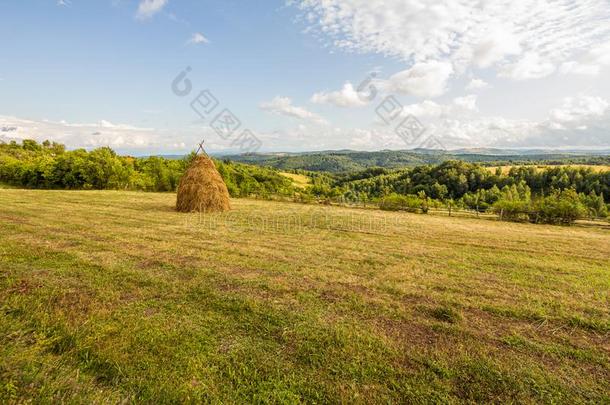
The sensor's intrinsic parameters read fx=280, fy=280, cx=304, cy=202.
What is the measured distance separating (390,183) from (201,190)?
70.5 meters

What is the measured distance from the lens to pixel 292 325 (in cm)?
455

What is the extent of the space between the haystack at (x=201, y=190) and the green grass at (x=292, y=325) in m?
8.19

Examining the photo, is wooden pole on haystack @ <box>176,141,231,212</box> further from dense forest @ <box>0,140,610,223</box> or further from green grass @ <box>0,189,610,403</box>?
dense forest @ <box>0,140,610,223</box>

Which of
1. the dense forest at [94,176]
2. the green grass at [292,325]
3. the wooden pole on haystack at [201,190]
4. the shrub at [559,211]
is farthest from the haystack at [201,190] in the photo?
the shrub at [559,211]

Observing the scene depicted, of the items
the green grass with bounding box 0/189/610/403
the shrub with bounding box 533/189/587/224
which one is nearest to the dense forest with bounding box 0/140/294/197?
the shrub with bounding box 533/189/587/224

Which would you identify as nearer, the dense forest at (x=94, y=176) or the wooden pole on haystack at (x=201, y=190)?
the wooden pole on haystack at (x=201, y=190)

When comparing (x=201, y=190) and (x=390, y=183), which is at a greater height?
(x=201, y=190)

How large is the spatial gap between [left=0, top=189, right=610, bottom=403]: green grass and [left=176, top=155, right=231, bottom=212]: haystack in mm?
8187

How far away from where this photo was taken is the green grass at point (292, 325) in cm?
323

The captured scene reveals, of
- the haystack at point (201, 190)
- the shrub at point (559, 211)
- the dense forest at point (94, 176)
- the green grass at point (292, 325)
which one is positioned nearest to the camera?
the green grass at point (292, 325)

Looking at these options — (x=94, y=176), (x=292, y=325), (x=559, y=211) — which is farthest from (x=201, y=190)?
(x=94, y=176)

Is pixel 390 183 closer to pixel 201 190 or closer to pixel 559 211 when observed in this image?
pixel 559 211

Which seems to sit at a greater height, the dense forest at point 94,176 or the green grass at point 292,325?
the dense forest at point 94,176

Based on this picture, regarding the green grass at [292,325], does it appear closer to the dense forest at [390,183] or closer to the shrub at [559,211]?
the shrub at [559,211]
